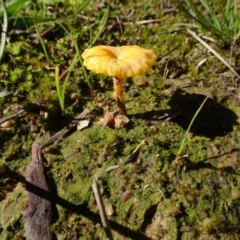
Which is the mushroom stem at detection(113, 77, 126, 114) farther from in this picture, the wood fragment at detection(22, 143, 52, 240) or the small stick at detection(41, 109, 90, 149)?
the wood fragment at detection(22, 143, 52, 240)

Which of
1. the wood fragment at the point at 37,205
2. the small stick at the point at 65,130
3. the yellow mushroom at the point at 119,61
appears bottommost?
the wood fragment at the point at 37,205

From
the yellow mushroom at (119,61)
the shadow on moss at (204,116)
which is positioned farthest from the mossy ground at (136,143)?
the yellow mushroom at (119,61)

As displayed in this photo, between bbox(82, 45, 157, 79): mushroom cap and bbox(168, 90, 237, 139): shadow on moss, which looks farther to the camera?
bbox(168, 90, 237, 139): shadow on moss

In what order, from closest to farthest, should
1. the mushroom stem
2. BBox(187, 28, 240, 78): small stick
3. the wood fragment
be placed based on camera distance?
the wood fragment < the mushroom stem < BBox(187, 28, 240, 78): small stick

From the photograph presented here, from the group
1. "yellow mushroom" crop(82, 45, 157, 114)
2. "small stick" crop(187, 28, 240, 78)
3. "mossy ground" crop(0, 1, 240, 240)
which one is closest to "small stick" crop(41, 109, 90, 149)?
"mossy ground" crop(0, 1, 240, 240)

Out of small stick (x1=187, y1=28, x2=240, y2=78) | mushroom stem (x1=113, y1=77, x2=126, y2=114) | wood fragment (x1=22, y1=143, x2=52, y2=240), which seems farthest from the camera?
small stick (x1=187, y1=28, x2=240, y2=78)

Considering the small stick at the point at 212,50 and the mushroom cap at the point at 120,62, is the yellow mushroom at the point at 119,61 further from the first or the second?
the small stick at the point at 212,50

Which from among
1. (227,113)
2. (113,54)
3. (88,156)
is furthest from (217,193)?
(113,54)
